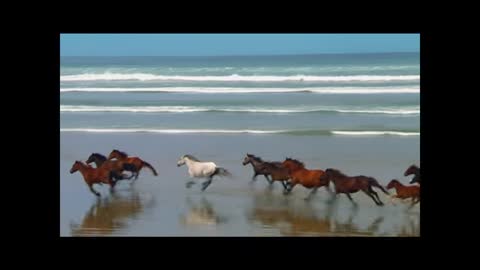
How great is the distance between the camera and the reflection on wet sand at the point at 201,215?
4395 mm

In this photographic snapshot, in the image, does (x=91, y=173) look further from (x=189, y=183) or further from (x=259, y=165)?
(x=259, y=165)

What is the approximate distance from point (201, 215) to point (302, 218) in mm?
429

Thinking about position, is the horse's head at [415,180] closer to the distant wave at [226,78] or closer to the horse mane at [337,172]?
the horse mane at [337,172]

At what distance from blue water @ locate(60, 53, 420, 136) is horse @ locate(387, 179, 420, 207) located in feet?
0.73

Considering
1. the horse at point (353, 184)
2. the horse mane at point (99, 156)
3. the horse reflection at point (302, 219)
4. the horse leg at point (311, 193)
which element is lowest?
the horse reflection at point (302, 219)

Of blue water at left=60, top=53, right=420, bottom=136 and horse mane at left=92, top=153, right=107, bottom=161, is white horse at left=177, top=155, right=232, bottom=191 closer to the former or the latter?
blue water at left=60, top=53, right=420, bottom=136

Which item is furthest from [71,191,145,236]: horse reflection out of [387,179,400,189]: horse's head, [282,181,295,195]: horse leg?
[387,179,400,189]: horse's head

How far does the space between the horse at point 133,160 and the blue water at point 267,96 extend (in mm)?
113

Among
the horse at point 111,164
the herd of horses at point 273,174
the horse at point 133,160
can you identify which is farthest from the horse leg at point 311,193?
the horse at point 111,164

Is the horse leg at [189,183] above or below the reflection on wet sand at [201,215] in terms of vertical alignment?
above

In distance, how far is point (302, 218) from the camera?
4.41 metres
